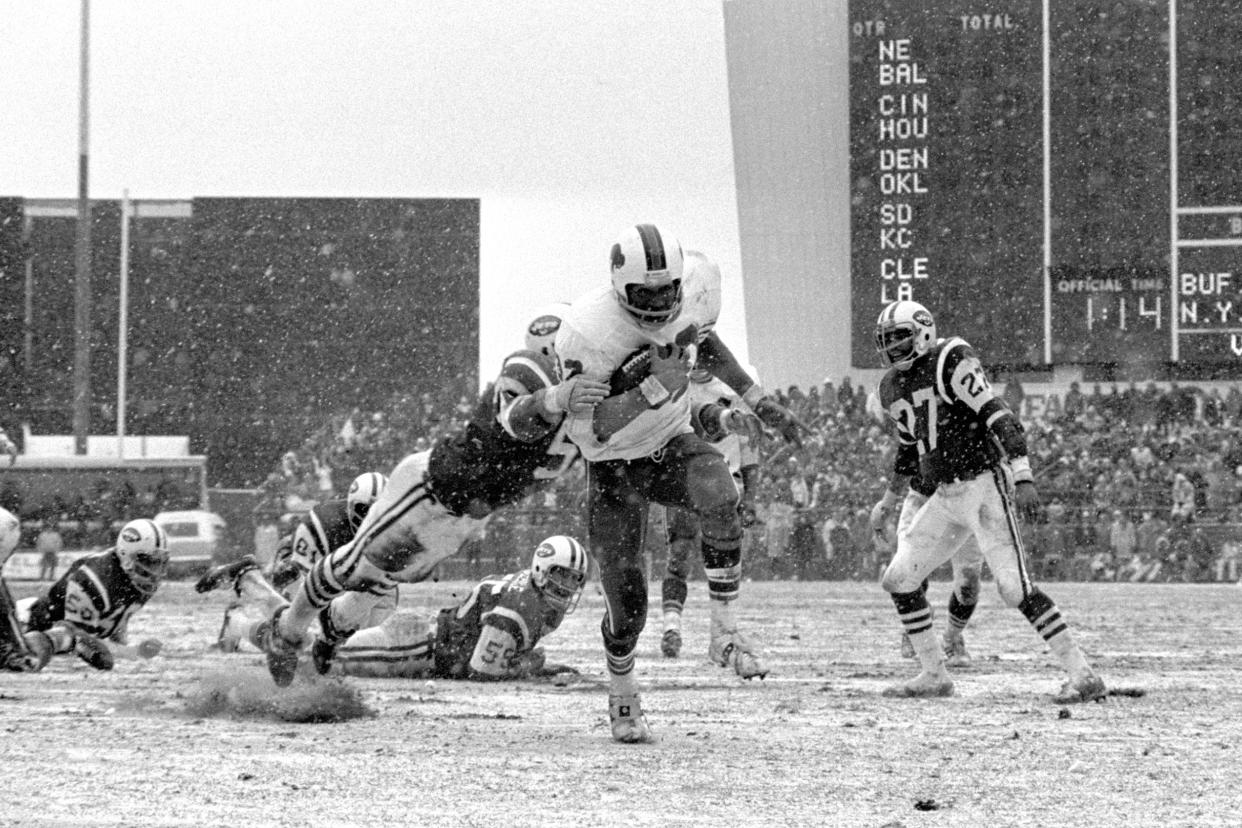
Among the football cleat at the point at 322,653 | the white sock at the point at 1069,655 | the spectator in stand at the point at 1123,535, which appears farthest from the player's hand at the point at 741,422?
the spectator in stand at the point at 1123,535

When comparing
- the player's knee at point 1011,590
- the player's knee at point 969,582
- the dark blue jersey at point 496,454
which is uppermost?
the dark blue jersey at point 496,454

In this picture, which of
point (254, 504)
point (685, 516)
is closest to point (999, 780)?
point (685, 516)

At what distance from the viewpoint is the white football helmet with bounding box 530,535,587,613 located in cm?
970

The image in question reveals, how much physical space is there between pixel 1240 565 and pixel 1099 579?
2.00 meters

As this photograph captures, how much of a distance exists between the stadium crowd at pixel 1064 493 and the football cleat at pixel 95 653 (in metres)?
14.8

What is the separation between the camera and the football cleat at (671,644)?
459 inches

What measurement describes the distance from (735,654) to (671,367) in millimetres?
3469

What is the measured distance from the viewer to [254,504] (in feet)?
99.0

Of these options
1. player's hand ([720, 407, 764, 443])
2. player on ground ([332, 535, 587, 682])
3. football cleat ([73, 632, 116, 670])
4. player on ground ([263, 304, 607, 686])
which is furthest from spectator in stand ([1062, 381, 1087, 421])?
player on ground ([263, 304, 607, 686])

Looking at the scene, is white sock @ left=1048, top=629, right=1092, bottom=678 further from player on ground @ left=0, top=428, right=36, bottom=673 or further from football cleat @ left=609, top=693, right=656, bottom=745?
player on ground @ left=0, top=428, right=36, bottom=673

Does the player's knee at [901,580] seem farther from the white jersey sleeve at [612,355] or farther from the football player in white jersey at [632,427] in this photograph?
the white jersey sleeve at [612,355]

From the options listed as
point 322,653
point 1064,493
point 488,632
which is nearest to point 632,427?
point 322,653

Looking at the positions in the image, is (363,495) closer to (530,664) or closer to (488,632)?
(488,632)

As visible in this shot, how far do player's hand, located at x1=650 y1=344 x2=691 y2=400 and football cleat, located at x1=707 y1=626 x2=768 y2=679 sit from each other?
3074 millimetres
